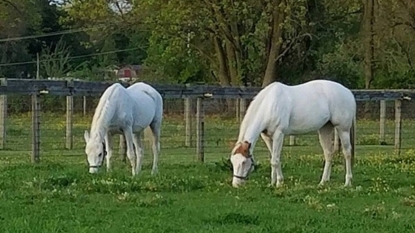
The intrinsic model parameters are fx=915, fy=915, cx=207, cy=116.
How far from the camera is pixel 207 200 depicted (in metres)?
11.4

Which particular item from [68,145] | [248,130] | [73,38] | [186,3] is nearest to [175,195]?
[248,130]

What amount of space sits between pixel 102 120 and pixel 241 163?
2976mm

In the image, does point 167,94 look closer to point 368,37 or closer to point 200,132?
point 200,132

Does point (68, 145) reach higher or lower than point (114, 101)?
lower

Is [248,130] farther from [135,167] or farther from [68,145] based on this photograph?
[68,145]

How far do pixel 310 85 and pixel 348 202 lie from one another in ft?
13.7

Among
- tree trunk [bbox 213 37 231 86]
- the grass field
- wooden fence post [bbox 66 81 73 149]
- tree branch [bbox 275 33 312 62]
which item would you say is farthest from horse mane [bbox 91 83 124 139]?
tree trunk [bbox 213 37 231 86]

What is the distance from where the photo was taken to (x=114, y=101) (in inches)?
620

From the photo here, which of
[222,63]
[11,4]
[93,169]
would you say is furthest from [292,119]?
[11,4]

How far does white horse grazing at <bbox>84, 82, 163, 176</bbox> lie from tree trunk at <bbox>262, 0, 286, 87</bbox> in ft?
73.2

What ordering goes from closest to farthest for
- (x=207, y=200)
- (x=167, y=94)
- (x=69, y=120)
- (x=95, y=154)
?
(x=207, y=200) → (x=95, y=154) → (x=167, y=94) → (x=69, y=120)

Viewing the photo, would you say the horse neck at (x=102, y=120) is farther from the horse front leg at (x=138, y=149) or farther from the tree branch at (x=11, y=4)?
the tree branch at (x=11, y=4)

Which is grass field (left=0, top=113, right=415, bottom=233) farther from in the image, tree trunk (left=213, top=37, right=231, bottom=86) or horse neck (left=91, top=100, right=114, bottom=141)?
tree trunk (left=213, top=37, right=231, bottom=86)

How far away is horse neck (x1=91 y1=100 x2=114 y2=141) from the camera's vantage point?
15.1 m
